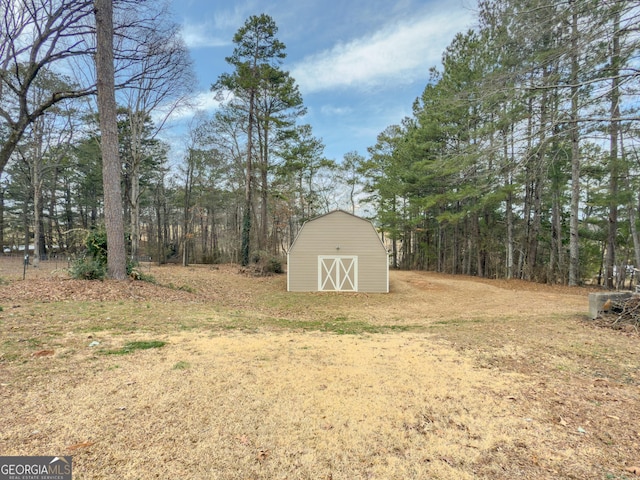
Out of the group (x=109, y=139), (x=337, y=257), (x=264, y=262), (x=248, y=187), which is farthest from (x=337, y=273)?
(x=109, y=139)

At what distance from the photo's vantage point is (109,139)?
26.7ft

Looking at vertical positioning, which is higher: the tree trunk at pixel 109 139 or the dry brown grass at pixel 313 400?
the tree trunk at pixel 109 139

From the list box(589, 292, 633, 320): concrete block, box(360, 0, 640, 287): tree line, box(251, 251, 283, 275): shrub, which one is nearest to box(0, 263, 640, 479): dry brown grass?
box(589, 292, 633, 320): concrete block

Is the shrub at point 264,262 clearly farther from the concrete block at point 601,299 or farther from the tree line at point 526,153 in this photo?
the concrete block at point 601,299

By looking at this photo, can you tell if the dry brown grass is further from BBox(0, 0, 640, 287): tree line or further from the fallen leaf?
BBox(0, 0, 640, 287): tree line

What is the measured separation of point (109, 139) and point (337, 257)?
9.15 metres

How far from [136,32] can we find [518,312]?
1367 centimetres

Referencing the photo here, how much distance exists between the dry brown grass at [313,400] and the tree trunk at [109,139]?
3.35 meters

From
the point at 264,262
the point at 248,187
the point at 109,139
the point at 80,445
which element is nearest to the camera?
the point at 80,445

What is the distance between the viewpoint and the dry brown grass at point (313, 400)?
6.02 feet

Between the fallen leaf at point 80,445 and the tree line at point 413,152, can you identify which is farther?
the tree line at point 413,152

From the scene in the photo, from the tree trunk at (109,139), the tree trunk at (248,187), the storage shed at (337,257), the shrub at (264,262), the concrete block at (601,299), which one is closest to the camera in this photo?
the concrete block at (601,299)

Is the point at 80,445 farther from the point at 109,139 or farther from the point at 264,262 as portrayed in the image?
the point at 264,262

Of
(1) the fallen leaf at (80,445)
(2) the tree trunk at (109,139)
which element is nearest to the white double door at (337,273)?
(2) the tree trunk at (109,139)
